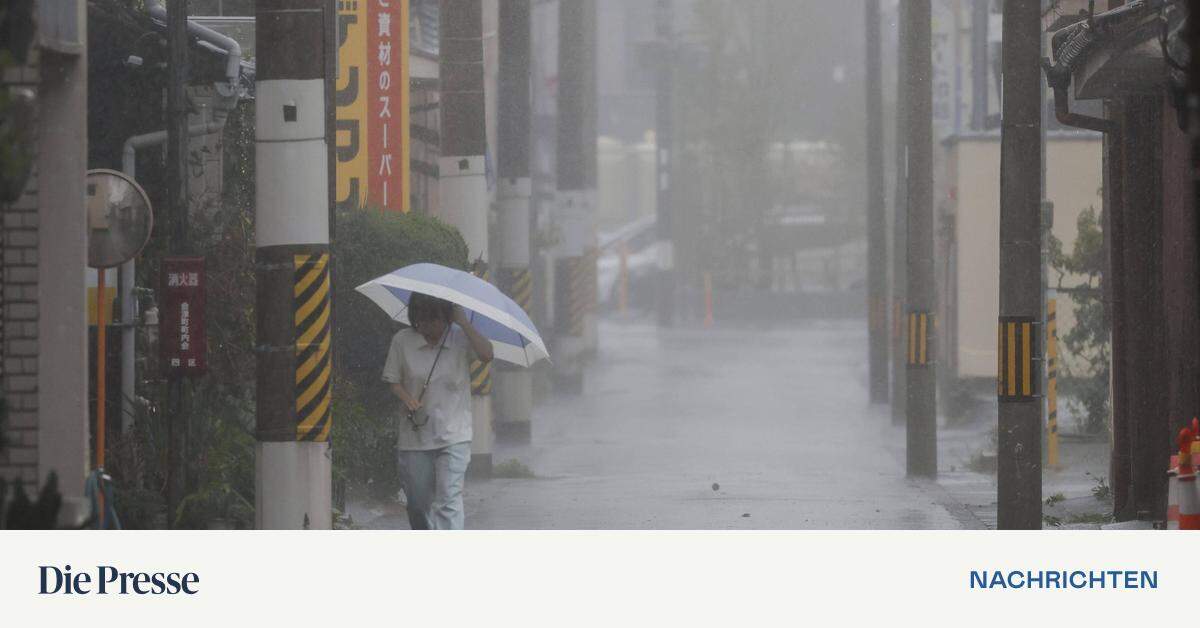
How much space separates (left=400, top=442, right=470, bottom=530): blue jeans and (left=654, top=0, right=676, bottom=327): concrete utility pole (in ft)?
102

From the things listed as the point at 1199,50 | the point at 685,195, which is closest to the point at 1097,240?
the point at 1199,50

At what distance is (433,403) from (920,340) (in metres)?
7.84

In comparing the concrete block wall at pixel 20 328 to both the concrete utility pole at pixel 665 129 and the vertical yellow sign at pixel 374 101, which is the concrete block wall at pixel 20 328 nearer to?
the vertical yellow sign at pixel 374 101

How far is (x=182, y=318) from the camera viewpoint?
33.3 feet

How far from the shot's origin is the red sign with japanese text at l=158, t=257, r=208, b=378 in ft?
33.1

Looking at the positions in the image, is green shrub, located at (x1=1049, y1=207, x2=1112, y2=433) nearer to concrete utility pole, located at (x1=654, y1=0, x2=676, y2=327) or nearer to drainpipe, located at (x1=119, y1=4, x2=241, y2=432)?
drainpipe, located at (x1=119, y1=4, x2=241, y2=432)

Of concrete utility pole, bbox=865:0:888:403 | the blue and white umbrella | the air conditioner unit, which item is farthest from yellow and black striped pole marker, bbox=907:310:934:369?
the air conditioner unit

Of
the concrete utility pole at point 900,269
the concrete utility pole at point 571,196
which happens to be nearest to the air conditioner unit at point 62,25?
the concrete utility pole at point 900,269

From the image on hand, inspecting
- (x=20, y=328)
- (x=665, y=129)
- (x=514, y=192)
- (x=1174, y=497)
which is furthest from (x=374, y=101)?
(x=665, y=129)

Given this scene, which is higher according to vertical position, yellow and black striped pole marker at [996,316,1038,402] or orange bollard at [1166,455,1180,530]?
yellow and black striped pole marker at [996,316,1038,402]

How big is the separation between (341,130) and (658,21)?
26053 millimetres

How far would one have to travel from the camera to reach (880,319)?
80.9 feet
